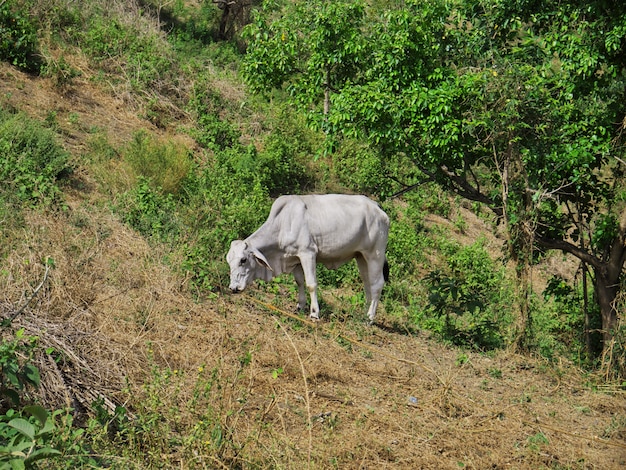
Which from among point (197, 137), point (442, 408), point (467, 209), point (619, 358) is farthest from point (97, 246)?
point (467, 209)

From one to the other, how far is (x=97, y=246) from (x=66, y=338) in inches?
96.1

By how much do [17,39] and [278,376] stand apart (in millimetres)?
10019

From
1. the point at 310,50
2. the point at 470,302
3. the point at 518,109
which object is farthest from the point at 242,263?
the point at 310,50

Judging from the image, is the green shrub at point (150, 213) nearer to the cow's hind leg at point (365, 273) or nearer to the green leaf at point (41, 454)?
the cow's hind leg at point (365, 273)

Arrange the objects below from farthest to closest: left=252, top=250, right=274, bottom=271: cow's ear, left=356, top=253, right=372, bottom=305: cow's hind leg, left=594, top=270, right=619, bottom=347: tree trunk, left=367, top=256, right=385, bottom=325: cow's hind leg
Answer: left=356, top=253, right=372, bottom=305: cow's hind leg
left=367, top=256, right=385, bottom=325: cow's hind leg
left=594, top=270, right=619, bottom=347: tree trunk
left=252, top=250, right=274, bottom=271: cow's ear

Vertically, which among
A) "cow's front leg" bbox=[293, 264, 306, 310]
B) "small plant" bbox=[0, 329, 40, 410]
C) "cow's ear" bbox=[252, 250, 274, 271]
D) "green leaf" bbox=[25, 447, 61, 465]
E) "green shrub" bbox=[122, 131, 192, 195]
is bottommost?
"green shrub" bbox=[122, 131, 192, 195]

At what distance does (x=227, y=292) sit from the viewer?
922 cm

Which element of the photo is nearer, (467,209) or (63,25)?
(63,25)

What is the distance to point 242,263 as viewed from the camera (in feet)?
29.1

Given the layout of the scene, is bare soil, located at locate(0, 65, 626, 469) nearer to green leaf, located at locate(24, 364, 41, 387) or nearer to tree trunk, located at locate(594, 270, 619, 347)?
green leaf, located at locate(24, 364, 41, 387)

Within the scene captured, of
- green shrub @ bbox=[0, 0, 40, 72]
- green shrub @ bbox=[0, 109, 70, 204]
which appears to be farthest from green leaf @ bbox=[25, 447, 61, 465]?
green shrub @ bbox=[0, 0, 40, 72]

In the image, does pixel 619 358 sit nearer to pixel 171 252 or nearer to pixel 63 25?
pixel 171 252

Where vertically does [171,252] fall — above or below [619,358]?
below

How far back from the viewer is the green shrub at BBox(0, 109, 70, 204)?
33.1 ft
